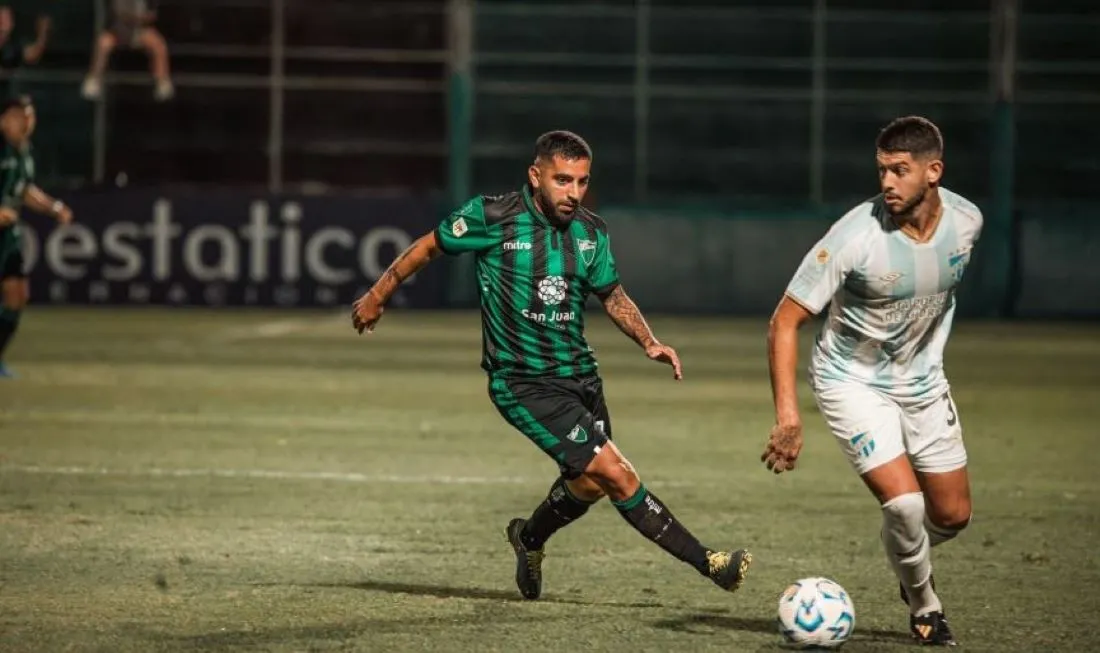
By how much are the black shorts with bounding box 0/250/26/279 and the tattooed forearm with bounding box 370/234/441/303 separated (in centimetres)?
980

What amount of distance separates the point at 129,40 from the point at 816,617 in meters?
26.4

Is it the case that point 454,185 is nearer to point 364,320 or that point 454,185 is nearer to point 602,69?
point 602,69

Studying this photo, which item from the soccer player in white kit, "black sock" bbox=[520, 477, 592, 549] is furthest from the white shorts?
"black sock" bbox=[520, 477, 592, 549]

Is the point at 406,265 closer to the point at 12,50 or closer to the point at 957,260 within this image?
the point at 957,260

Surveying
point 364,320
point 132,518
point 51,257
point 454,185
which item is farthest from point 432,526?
point 454,185

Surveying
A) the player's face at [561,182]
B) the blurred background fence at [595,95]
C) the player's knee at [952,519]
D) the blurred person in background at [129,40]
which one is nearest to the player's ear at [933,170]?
the player's knee at [952,519]

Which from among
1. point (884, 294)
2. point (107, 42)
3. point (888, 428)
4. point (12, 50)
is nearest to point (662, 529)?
point (888, 428)

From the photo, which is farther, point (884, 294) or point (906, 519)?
point (884, 294)

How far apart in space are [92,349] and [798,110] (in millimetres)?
16565

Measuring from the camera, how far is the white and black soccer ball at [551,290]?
8.06m

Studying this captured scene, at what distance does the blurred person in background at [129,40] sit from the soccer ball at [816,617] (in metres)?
25.9

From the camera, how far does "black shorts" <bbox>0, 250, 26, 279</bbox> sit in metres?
17.2

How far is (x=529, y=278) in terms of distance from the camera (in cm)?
807

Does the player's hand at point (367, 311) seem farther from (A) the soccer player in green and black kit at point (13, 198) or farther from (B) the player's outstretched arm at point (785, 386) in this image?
(A) the soccer player in green and black kit at point (13, 198)
